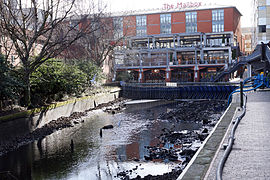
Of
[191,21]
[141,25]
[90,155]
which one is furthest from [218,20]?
[90,155]

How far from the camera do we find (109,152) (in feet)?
44.1

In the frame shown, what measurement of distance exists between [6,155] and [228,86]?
89.9ft

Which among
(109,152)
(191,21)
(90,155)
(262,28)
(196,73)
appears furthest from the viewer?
(191,21)

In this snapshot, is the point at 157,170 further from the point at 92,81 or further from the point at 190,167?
the point at 92,81

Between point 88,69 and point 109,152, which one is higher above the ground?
point 88,69

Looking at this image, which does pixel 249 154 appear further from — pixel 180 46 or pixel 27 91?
pixel 180 46

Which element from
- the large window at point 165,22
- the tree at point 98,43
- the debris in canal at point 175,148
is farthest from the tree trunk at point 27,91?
the large window at point 165,22

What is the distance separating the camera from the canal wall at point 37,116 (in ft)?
50.5

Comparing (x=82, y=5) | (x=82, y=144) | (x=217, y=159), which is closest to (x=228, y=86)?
(x=82, y=5)

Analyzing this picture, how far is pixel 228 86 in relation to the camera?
116 ft

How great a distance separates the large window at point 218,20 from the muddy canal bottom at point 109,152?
54.2 meters

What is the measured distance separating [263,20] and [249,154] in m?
55.9

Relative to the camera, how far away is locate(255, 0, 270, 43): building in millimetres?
56500

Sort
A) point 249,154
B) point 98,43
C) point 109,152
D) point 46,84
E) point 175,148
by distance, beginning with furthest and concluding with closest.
Answer: point 98,43
point 46,84
point 175,148
point 109,152
point 249,154
